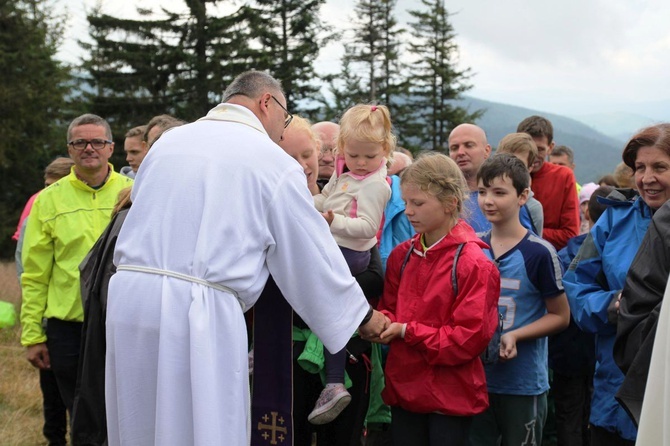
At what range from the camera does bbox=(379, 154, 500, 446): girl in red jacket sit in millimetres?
3719

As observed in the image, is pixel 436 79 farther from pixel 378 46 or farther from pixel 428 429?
pixel 428 429

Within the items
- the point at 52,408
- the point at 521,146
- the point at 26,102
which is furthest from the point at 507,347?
the point at 26,102

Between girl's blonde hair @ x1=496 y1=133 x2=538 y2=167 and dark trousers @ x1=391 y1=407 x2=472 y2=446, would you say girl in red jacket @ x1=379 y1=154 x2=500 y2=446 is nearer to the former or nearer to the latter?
dark trousers @ x1=391 y1=407 x2=472 y2=446

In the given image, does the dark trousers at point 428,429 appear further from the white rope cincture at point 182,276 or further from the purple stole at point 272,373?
the white rope cincture at point 182,276

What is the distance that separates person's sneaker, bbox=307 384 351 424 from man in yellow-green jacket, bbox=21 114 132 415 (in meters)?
2.14

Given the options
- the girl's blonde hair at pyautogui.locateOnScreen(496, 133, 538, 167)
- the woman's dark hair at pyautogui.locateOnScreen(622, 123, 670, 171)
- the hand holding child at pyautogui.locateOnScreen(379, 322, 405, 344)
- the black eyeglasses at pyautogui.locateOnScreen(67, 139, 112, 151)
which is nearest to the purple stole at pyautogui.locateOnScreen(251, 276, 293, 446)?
the hand holding child at pyautogui.locateOnScreen(379, 322, 405, 344)

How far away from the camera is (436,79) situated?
146ft

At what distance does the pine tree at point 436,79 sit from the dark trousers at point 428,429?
132 feet

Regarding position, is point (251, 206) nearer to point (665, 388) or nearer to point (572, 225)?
point (665, 388)

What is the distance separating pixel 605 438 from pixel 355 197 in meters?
1.81

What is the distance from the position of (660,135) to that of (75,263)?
389cm

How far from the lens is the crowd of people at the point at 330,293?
3.06 meters

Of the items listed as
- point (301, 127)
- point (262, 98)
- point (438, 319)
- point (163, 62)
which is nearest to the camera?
point (262, 98)

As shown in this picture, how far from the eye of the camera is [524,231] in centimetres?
436
